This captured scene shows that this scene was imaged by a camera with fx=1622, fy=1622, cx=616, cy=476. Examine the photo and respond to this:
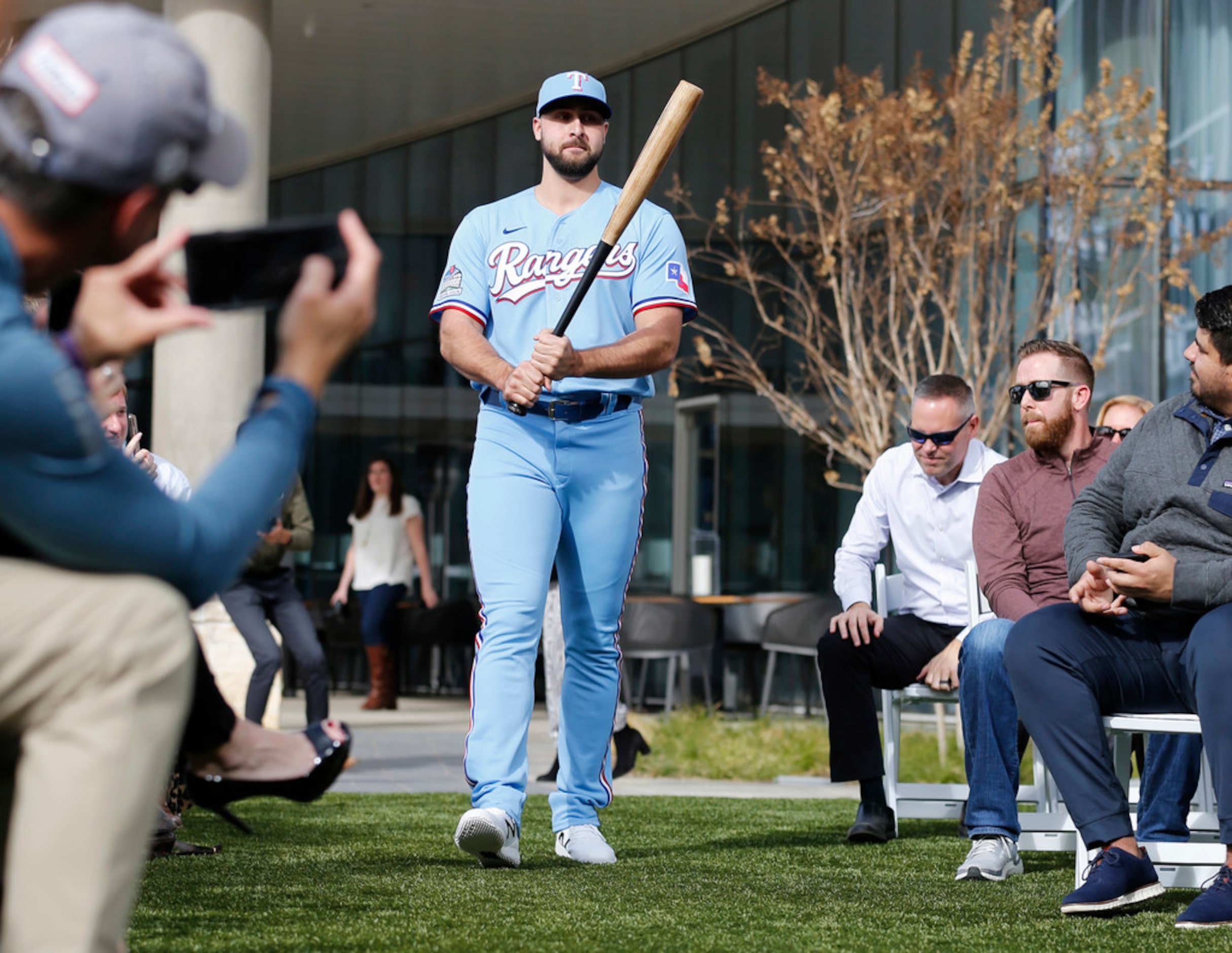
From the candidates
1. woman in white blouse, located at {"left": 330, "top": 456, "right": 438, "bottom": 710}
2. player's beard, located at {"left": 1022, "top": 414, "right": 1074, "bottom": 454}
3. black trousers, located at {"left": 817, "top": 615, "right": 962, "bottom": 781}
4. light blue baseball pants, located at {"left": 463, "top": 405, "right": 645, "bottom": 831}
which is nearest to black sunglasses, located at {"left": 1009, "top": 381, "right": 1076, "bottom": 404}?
player's beard, located at {"left": 1022, "top": 414, "right": 1074, "bottom": 454}

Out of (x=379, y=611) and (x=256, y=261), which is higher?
(x=256, y=261)

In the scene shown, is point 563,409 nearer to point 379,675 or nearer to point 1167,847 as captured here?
point 1167,847

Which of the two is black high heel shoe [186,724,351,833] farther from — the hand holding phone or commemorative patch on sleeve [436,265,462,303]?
commemorative patch on sleeve [436,265,462,303]

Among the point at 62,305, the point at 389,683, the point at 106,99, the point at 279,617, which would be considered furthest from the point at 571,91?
the point at 389,683

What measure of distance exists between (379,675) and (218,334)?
4046 mm

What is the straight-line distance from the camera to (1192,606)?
3.73 meters

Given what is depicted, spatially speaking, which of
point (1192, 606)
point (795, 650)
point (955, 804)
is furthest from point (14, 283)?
point (795, 650)

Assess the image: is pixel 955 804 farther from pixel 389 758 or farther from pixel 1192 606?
pixel 389 758

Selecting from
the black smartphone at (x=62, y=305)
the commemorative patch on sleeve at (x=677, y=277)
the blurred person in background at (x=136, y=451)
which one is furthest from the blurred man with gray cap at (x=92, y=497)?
the commemorative patch on sleeve at (x=677, y=277)

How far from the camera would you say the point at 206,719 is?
1990mm

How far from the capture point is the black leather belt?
14.6 feet

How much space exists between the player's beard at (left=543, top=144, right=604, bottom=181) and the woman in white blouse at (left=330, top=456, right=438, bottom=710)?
8.02 meters

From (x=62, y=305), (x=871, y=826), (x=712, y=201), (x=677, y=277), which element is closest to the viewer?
(x=62, y=305)

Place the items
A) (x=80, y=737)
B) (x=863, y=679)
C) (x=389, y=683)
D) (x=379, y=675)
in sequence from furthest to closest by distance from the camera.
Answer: (x=389, y=683), (x=379, y=675), (x=863, y=679), (x=80, y=737)
